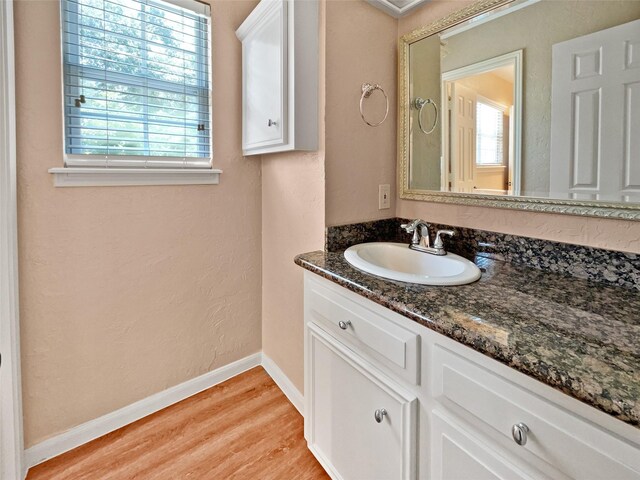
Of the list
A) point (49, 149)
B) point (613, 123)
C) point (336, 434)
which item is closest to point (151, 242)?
point (49, 149)

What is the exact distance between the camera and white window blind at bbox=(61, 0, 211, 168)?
144cm

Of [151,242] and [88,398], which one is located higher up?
[151,242]

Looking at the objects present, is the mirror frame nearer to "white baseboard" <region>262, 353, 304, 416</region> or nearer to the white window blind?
the white window blind

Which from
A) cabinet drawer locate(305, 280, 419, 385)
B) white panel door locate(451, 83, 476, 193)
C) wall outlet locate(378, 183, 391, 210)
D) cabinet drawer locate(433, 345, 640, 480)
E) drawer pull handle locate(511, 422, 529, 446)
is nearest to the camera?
cabinet drawer locate(433, 345, 640, 480)

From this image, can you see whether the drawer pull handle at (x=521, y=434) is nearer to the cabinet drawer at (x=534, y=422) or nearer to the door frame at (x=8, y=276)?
the cabinet drawer at (x=534, y=422)

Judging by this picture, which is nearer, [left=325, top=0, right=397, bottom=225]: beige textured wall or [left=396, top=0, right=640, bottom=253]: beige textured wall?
[left=396, top=0, right=640, bottom=253]: beige textured wall

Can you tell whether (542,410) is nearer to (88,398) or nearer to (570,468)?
(570,468)

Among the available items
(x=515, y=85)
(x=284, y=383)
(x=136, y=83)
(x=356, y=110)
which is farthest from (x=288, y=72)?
(x=284, y=383)

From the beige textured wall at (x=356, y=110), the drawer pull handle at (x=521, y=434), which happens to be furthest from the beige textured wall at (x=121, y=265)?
the drawer pull handle at (x=521, y=434)

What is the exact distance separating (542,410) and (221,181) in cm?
167

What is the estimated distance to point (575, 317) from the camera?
0.80 metres

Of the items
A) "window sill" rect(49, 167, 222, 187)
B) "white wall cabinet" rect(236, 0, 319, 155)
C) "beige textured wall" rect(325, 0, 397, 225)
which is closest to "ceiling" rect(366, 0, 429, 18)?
"beige textured wall" rect(325, 0, 397, 225)

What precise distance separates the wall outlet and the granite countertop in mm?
565

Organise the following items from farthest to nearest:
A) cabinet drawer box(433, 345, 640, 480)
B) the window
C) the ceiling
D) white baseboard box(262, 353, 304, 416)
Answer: white baseboard box(262, 353, 304, 416), the ceiling, the window, cabinet drawer box(433, 345, 640, 480)
